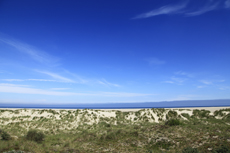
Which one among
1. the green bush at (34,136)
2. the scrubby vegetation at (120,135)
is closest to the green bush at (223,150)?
the scrubby vegetation at (120,135)

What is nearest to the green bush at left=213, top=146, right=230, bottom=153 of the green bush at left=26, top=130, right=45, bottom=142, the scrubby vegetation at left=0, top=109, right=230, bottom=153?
the scrubby vegetation at left=0, top=109, right=230, bottom=153

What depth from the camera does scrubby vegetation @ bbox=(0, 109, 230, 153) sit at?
52.1ft

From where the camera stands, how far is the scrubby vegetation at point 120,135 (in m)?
15.9

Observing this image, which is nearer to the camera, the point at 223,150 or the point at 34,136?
the point at 223,150

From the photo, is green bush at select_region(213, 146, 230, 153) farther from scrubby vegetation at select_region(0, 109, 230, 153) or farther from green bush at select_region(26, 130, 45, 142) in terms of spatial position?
green bush at select_region(26, 130, 45, 142)

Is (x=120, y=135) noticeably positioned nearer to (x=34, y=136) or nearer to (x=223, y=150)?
(x=34, y=136)

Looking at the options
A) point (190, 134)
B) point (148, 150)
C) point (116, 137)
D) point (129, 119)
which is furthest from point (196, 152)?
point (129, 119)

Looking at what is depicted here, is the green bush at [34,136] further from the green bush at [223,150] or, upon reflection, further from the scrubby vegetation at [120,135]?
the green bush at [223,150]

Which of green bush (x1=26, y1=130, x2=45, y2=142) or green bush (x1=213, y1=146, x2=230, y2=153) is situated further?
green bush (x1=26, y1=130, x2=45, y2=142)

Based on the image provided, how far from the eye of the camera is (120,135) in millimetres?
22656

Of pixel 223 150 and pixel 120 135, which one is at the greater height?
pixel 223 150

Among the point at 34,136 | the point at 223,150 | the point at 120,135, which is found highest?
the point at 223,150

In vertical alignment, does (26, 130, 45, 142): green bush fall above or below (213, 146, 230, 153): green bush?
below

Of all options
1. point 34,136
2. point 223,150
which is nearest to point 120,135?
point 34,136
